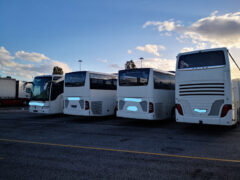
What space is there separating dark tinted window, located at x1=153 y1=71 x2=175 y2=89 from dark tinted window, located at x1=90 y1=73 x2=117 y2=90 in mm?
4024

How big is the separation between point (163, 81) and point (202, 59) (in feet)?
10.3

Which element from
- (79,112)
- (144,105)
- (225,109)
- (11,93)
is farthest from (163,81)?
(11,93)

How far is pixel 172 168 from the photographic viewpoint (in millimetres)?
4422

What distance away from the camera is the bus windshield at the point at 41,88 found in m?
14.2

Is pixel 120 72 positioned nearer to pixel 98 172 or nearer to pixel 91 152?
pixel 91 152

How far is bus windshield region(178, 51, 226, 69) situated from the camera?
8.25 metres

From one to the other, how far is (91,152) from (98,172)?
154cm

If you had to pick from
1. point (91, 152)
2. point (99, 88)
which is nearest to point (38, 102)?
point (99, 88)

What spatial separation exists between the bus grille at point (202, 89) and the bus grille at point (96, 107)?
18.3 ft

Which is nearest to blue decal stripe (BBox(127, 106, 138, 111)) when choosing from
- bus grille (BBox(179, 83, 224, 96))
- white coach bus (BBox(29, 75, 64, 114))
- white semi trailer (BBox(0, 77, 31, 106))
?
bus grille (BBox(179, 83, 224, 96))

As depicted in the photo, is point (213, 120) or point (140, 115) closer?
point (213, 120)

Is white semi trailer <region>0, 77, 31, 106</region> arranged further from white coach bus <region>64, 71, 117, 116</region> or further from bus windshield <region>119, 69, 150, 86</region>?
bus windshield <region>119, 69, 150, 86</region>

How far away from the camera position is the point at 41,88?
1437 centimetres

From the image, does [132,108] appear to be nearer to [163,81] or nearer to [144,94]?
[144,94]
